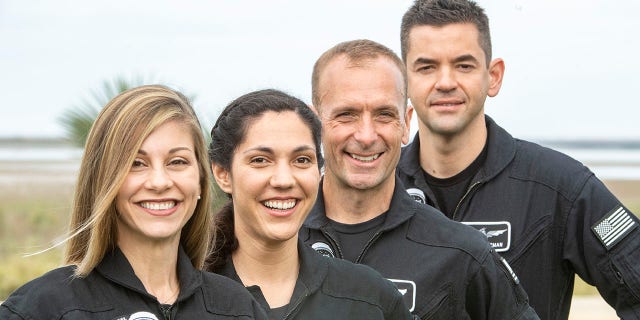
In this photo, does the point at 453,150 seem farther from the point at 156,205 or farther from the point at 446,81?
the point at 156,205

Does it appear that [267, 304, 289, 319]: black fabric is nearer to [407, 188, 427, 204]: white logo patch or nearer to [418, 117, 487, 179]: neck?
[407, 188, 427, 204]: white logo patch

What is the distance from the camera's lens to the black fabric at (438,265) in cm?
510

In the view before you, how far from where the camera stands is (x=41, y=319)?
154 inches

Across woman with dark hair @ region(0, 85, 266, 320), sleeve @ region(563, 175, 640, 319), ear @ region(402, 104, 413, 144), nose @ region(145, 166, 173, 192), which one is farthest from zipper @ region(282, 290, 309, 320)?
sleeve @ region(563, 175, 640, 319)

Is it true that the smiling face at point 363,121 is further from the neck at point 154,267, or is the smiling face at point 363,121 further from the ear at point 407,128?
the neck at point 154,267

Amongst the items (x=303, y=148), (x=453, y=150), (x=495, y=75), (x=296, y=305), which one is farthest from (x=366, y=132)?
(x=495, y=75)

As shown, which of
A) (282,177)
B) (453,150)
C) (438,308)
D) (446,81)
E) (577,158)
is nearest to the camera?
(282,177)

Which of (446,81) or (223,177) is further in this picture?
(446,81)

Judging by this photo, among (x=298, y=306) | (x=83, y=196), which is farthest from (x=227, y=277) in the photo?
(x=83, y=196)

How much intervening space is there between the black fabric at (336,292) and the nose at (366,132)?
562 mm

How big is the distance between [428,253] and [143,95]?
1416 mm

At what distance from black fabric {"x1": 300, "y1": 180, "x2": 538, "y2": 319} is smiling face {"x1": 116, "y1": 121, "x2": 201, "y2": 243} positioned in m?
1.05

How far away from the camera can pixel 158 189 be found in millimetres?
4188

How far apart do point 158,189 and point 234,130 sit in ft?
2.09
